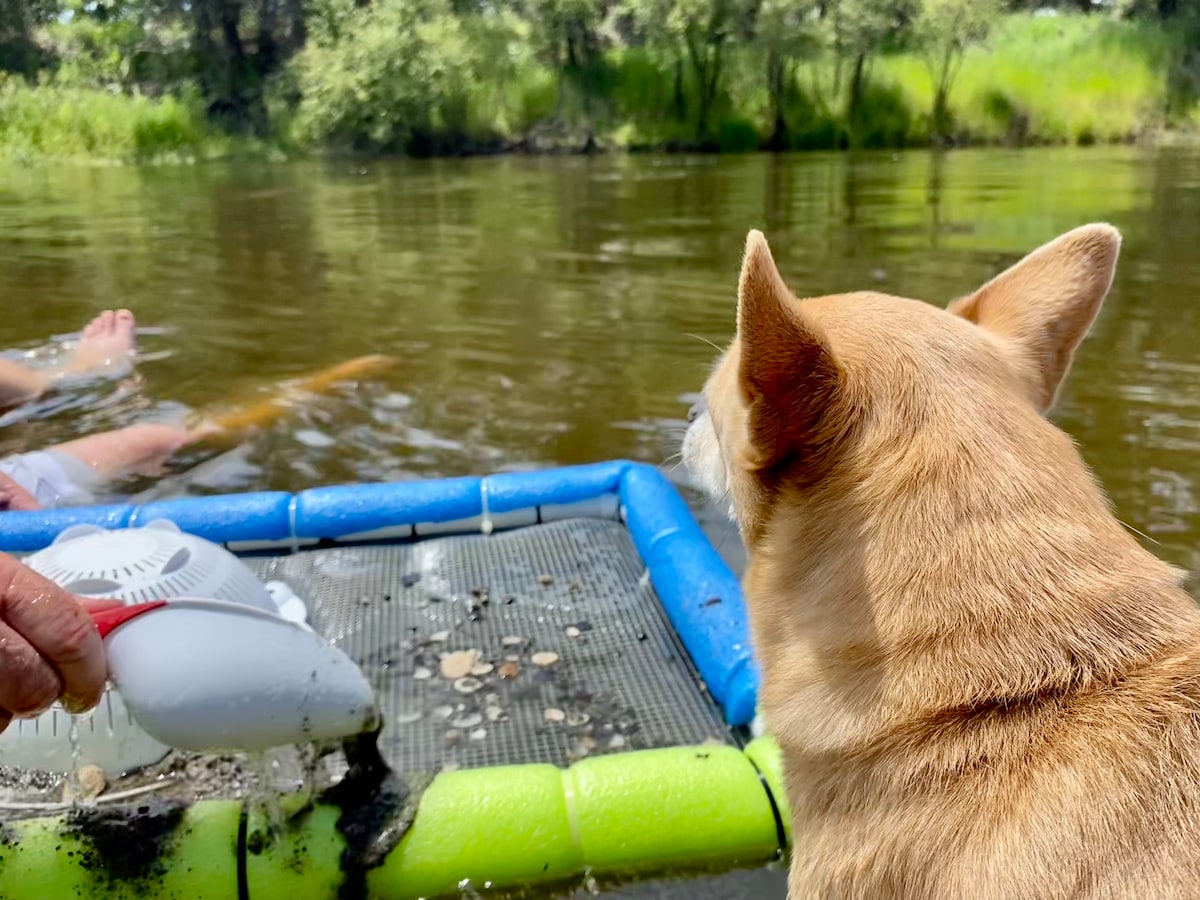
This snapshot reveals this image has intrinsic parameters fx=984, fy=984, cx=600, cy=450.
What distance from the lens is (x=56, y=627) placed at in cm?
204

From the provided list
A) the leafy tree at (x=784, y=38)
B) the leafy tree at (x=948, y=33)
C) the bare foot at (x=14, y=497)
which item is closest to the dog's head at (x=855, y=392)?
the bare foot at (x=14, y=497)

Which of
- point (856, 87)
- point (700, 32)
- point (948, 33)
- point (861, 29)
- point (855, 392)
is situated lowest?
point (855, 392)

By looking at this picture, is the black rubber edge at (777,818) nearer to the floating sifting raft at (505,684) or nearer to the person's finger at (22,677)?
the floating sifting raft at (505,684)

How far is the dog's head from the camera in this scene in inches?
69.4

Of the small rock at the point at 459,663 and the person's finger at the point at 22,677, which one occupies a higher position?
the person's finger at the point at 22,677

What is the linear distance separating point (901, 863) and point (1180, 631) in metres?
0.63

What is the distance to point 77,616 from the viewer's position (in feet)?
6.92

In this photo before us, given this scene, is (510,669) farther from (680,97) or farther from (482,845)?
(680,97)

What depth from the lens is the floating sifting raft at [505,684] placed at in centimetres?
286

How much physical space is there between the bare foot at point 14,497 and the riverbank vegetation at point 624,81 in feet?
120

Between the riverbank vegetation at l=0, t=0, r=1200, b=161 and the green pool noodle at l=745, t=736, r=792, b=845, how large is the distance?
1529 inches

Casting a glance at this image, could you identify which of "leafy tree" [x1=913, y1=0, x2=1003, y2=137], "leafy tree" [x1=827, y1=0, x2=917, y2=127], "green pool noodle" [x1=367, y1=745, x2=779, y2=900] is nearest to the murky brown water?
"green pool noodle" [x1=367, y1=745, x2=779, y2=900]

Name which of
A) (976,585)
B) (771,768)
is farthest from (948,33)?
(976,585)

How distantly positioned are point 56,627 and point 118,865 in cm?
109
